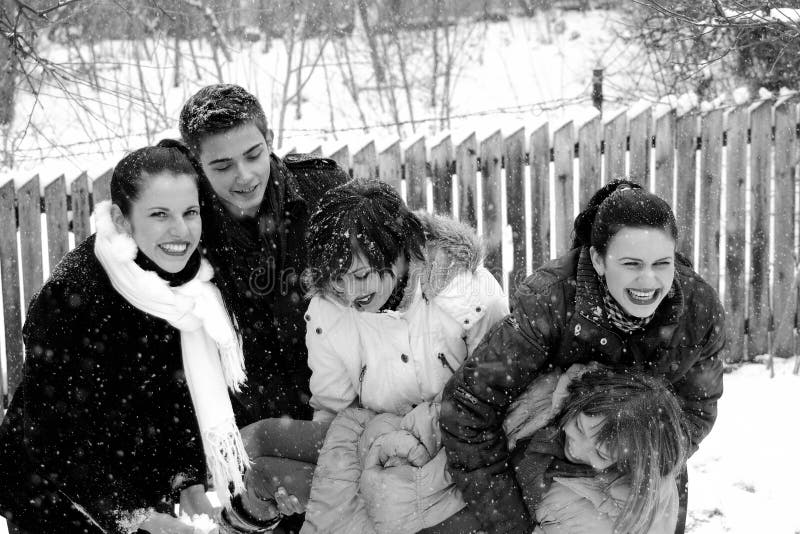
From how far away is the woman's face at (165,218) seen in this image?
2.88 metres

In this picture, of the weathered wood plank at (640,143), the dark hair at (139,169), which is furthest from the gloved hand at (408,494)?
the weathered wood plank at (640,143)

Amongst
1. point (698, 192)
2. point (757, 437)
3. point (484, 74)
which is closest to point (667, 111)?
point (698, 192)

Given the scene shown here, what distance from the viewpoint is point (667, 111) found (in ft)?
17.5

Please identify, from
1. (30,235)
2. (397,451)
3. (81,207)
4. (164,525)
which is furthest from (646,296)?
(30,235)

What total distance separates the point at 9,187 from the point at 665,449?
13.2 feet

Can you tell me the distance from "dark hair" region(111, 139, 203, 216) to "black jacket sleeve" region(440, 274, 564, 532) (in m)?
1.24

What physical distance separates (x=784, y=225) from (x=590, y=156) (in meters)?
1.41

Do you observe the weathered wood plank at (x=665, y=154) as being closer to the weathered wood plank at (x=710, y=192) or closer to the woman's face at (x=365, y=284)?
the weathered wood plank at (x=710, y=192)

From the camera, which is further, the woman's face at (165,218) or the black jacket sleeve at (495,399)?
the woman's face at (165,218)

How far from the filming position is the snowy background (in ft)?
13.9

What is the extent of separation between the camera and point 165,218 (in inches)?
114

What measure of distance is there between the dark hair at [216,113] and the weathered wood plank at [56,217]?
215 centimetres

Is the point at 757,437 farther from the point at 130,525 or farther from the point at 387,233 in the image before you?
the point at 130,525

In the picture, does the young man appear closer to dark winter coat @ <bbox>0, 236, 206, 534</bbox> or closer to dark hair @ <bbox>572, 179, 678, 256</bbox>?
dark winter coat @ <bbox>0, 236, 206, 534</bbox>
